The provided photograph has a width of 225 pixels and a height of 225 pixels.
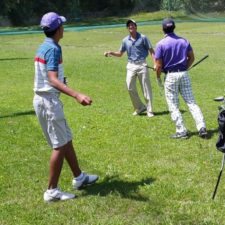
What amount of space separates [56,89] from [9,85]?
11133 millimetres

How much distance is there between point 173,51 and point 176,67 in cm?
26

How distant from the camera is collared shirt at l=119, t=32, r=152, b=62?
34.3ft

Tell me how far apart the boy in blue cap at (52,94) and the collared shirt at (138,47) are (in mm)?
4795

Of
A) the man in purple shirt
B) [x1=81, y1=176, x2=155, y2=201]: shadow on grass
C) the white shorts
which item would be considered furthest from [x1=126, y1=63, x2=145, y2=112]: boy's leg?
the white shorts

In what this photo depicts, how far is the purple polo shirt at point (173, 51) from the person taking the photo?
27.7 feet

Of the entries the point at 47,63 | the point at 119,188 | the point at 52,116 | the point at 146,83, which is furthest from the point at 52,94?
the point at 146,83

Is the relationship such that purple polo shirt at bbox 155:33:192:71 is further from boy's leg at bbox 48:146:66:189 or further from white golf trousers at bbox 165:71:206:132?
boy's leg at bbox 48:146:66:189

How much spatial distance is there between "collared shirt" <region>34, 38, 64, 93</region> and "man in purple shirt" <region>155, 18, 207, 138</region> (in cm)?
313

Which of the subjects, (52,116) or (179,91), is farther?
(179,91)

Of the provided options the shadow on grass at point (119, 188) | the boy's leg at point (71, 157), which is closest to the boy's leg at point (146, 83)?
the shadow on grass at point (119, 188)

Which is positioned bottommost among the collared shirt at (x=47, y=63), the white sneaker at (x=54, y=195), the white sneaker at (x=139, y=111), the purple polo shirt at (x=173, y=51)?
the white sneaker at (x=139, y=111)

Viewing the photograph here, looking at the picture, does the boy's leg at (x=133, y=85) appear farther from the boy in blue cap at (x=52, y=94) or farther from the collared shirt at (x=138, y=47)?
the boy in blue cap at (x=52, y=94)

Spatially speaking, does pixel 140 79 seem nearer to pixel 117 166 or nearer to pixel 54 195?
pixel 117 166

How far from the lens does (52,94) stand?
5.74m
